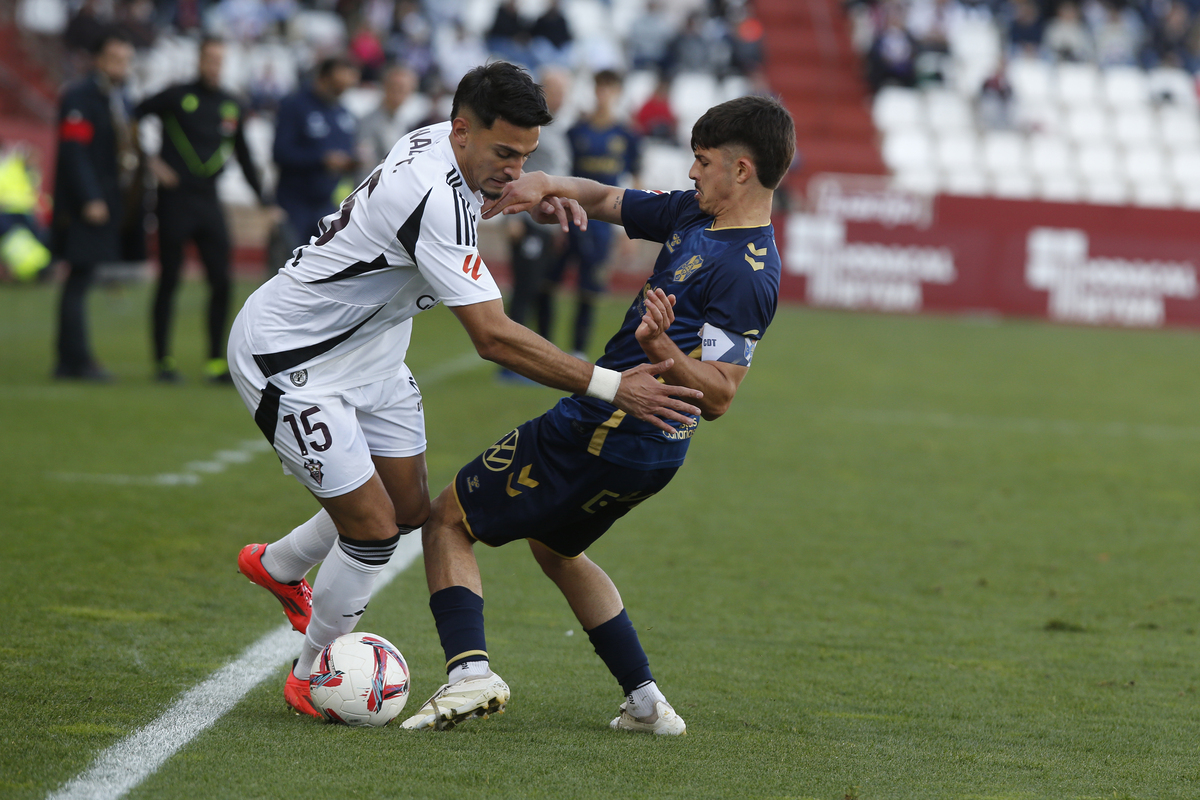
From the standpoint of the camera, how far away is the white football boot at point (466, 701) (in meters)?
3.47

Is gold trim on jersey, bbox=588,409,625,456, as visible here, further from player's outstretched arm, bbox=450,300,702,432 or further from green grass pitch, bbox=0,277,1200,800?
green grass pitch, bbox=0,277,1200,800

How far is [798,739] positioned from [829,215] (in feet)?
48.9

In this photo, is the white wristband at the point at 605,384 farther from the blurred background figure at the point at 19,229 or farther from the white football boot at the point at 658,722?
the blurred background figure at the point at 19,229

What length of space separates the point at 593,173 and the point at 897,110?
13.0 m

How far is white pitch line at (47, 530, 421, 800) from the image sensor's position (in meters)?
3.02

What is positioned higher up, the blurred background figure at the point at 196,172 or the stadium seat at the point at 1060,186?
the stadium seat at the point at 1060,186

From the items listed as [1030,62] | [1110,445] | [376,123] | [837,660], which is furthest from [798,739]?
[1030,62]

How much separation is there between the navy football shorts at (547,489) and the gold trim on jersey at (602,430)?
0.02m

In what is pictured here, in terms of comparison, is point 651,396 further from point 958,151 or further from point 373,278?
point 958,151

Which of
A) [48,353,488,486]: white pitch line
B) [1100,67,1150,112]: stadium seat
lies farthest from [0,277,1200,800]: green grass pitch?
[1100,67,1150,112]: stadium seat

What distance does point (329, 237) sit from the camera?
12.0 feet

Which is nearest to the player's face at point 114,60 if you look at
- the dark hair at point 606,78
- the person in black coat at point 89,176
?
the person in black coat at point 89,176

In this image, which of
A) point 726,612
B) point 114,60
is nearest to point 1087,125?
point 114,60

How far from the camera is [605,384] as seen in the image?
336cm
